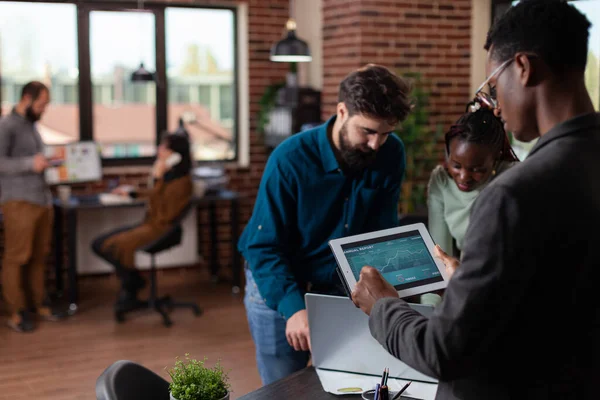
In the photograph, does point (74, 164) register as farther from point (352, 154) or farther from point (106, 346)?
point (352, 154)

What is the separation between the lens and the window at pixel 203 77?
6.86 meters

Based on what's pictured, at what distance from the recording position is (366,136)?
230 centimetres

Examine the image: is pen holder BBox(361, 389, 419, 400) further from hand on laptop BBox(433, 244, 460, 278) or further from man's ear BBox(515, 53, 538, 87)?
man's ear BBox(515, 53, 538, 87)

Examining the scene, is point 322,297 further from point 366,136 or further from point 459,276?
point 459,276

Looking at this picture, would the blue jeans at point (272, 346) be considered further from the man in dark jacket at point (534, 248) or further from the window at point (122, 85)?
the window at point (122, 85)

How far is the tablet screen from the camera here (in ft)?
5.46

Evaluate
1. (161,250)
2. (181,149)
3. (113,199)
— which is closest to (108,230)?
(113,199)

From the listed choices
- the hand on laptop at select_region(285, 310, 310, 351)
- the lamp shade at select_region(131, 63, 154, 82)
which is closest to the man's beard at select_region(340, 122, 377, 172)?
the hand on laptop at select_region(285, 310, 310, 351)

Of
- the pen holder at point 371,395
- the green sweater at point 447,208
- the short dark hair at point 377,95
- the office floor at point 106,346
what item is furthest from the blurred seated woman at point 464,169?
the office floor at point 106,346

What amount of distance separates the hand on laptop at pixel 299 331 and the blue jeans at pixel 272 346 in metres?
0.22

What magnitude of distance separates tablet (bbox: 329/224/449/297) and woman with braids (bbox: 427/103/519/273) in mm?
551

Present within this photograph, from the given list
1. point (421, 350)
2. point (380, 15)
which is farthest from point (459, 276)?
point (380, 15)

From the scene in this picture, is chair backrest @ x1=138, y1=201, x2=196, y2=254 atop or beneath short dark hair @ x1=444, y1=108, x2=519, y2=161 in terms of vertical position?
beneath

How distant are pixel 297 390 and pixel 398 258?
490 mm
